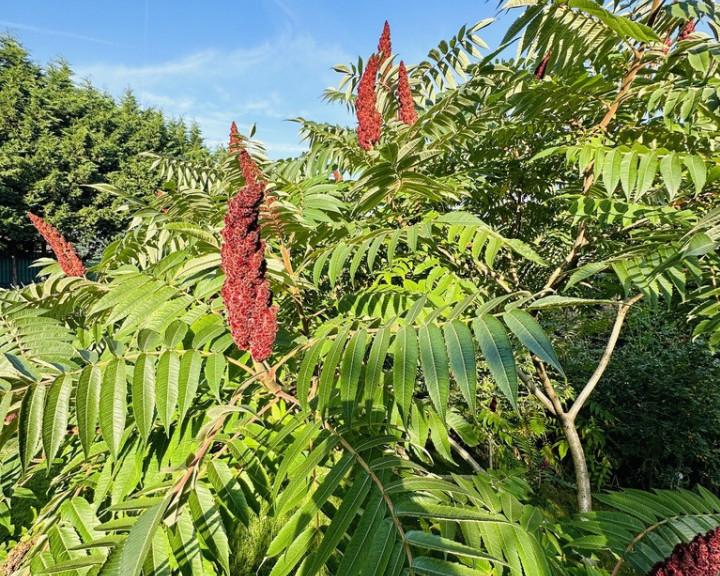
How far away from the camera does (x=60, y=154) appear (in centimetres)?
2514

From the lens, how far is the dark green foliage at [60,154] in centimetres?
2361

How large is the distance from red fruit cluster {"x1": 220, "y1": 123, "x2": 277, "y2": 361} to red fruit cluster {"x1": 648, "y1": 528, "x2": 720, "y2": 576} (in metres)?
1.52

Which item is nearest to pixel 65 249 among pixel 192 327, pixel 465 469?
pixel 192 327

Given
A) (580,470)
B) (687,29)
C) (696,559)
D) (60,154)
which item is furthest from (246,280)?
(60,154)

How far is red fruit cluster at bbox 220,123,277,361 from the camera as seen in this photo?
1424 mm

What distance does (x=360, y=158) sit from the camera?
114 inches

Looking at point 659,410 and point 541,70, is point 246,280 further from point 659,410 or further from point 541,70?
point 659,410

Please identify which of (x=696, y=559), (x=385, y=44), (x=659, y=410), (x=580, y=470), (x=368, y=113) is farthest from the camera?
(x=659, y=410)

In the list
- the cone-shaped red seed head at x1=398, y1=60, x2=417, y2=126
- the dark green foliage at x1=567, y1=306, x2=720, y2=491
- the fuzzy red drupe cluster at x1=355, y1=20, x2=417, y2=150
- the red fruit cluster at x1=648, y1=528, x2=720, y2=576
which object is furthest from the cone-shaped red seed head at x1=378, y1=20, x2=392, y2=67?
the red fruit cluster at x1=648, y1=528, x2=720, y2=576

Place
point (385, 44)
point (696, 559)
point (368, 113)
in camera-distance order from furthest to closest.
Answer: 1. point (385, 44)
2. point (368, 113)
3. point (696, 559)

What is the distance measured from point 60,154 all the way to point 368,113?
102 ft

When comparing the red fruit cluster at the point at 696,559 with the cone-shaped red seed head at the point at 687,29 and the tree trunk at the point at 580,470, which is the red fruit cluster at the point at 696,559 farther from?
the cone-shaped red seed head at the point at 687,29

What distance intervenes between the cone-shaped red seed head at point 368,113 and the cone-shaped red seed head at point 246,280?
1.88m

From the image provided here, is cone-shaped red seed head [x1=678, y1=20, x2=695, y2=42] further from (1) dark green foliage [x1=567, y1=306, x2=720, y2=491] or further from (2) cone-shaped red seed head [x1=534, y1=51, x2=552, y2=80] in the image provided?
(1) dark green foliage [x1=567, y1=306, x2=720, y2=491]
